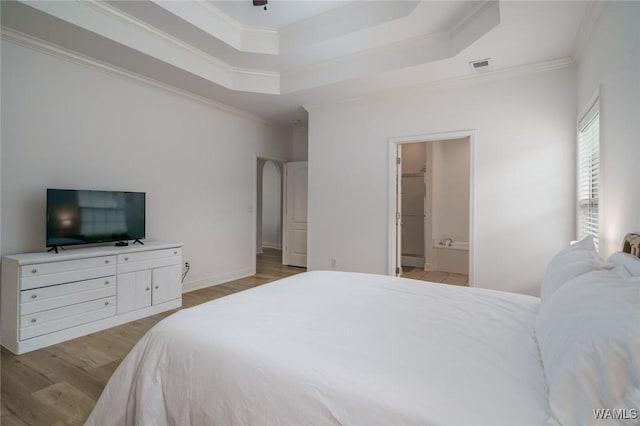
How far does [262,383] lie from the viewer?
1.05m

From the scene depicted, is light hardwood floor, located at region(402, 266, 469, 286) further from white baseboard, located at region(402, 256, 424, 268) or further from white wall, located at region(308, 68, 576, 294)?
white wall, located at region(308, 68, 576, 294)

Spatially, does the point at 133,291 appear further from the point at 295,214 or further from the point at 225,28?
the point at 295,214

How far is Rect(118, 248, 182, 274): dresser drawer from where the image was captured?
318 cm

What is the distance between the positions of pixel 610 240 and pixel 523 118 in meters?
1.94

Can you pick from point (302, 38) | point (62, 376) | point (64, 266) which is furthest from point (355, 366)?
point (302, 38)

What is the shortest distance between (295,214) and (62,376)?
14.2 feet

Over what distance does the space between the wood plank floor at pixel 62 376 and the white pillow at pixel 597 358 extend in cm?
227

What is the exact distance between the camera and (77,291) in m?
2.84

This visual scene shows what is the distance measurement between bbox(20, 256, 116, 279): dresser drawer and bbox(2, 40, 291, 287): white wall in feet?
1.61

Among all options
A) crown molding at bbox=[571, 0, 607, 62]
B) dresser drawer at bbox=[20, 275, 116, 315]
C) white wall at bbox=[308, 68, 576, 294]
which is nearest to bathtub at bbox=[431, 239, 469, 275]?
white wall at bbox=[308, 68, 576, 294]

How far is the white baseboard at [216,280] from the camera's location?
172 inches

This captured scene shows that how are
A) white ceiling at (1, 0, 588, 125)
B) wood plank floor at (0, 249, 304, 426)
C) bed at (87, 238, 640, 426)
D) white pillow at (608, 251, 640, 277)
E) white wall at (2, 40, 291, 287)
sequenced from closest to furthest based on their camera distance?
bed at (87, 238, 640, 426), white pillow at (608, 251, 640, 277), wood plank floor at (0, 249, 304, 426), white ceiling at (1, 0, 588, 125), white wall at (2, 40, 291, 287)

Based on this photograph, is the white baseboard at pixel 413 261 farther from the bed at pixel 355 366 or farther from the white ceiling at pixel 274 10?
the white ceiling at pixel 274 10

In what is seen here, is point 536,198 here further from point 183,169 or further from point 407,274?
point 183,169
